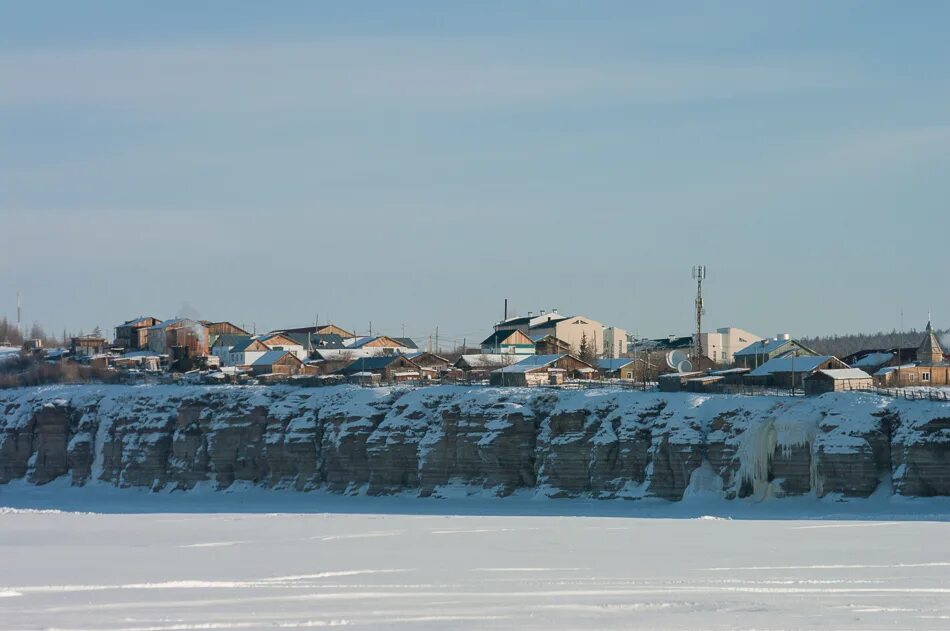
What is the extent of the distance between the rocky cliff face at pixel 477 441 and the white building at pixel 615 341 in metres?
48.9

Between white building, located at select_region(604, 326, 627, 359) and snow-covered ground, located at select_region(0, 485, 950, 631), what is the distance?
6544cm

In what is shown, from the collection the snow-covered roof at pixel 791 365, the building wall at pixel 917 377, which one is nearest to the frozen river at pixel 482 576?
the snow-covered roof at pixel 791 365

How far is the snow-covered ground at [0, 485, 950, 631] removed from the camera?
22.3 meters

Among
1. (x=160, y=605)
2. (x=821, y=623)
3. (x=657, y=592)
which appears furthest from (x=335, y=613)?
(x=821, y=623)

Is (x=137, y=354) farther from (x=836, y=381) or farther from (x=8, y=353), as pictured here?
(x=836, y=381)

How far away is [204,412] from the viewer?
6862cm

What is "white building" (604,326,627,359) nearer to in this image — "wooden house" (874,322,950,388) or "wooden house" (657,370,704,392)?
"wooden house" (874,322,950,388)

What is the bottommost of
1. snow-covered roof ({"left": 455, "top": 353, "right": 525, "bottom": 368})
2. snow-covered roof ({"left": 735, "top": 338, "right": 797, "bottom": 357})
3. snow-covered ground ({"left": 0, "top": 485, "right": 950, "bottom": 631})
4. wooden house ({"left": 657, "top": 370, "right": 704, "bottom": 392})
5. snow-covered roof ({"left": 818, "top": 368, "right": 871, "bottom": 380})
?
snow-covered ground ({"left": 0, "top": 485, "right": 950, "bottom": 631})

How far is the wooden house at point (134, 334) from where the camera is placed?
369 ft

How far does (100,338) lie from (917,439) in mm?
89715

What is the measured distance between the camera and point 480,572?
28.1 meters

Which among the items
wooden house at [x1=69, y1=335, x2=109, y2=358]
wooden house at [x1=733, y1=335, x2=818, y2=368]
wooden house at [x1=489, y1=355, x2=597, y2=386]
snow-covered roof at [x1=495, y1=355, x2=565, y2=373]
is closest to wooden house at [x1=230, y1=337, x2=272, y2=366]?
wooden house at [x1=69, y1=335, x2=109, y2=358]

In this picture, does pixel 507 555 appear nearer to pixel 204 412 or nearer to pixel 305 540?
pixel 305 540

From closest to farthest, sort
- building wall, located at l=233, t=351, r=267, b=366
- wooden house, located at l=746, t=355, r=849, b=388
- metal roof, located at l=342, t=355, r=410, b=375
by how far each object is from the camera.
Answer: wooden house, located at l=746, t=355, r=849, b=388
metal roof, located at l=342, t=355, r=410, b=375
building wall, located at l=233, t=351, r=267, b=366
